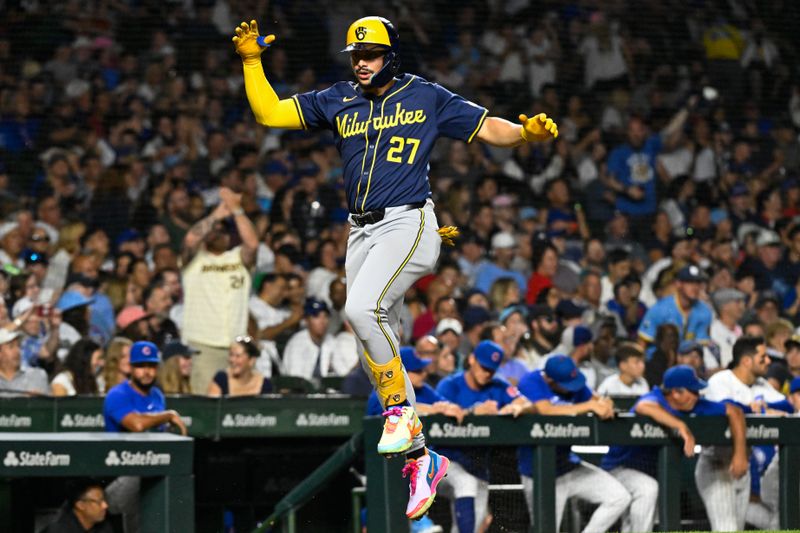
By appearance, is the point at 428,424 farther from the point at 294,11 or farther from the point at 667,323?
the point at 294,11

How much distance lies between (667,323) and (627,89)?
591 centimetres

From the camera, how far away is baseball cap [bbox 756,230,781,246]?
1347cm

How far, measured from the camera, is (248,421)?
919 centimetres

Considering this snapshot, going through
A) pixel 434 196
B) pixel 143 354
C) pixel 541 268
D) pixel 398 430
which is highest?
pixel 434 196

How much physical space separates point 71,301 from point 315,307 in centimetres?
178

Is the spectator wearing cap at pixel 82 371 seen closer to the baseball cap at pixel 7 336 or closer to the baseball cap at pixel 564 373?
the baseball cap at pixel 7 336

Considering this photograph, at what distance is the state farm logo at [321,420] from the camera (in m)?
9.27

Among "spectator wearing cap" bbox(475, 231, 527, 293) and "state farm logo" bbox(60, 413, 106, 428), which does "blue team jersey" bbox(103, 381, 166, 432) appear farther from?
"spectator wearing cap" bbox(475, 231, 527, 293)

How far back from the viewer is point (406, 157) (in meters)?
5.64

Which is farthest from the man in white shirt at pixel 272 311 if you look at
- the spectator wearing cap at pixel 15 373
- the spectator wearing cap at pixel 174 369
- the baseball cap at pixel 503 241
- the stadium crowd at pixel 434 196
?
the baseball cap at pixel 503 241

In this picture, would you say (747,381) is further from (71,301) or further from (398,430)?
(71,301)

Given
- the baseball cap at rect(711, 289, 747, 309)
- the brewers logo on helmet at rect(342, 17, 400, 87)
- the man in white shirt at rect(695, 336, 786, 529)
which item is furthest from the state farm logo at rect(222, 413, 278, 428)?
the baseball cap at rect(711, 289, 747, 309)

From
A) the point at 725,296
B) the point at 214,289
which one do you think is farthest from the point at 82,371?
the point at 725,296

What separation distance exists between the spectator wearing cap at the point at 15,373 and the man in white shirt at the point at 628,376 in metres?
3.74
